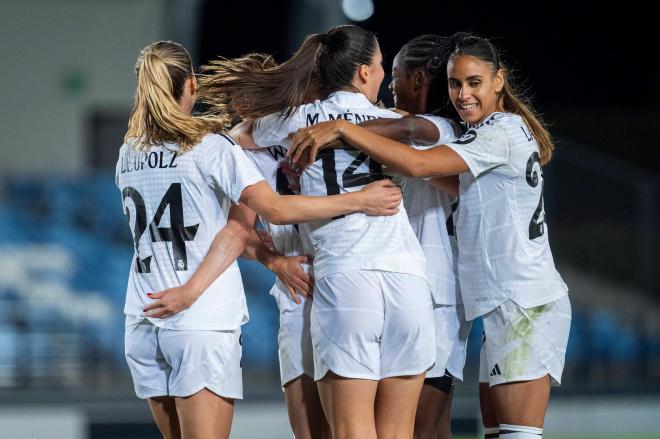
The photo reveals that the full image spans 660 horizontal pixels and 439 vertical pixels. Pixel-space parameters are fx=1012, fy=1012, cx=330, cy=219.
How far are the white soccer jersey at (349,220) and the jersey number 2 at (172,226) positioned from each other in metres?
0.38

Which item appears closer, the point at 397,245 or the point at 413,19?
the point at 397,245

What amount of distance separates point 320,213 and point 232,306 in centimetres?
38

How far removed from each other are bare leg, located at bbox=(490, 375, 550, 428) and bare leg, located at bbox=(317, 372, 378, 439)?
18.3 inches

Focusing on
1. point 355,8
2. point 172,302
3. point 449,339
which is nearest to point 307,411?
point 449,339

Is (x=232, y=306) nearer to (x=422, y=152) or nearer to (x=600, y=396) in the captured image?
(x=422, y=152)

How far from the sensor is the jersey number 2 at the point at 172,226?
290 centimetres

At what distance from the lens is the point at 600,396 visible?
24.0 ft

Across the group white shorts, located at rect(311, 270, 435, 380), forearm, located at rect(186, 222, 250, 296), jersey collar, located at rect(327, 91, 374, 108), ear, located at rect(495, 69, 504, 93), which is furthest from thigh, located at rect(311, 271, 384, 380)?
ear, located at rect(495, 69, 504, 93)

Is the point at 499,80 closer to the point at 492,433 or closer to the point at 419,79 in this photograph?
the point at 419,79

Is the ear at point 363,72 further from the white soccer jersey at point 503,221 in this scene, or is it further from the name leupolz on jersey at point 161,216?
the name leupolz on jersey at point 161,216

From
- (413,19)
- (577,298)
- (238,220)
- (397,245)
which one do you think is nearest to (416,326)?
(397,245)

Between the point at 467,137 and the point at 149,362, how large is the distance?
3.82 ft

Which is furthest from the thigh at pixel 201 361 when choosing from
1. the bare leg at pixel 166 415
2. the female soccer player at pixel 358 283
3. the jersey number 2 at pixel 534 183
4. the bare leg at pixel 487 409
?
the jersey number 2 at pixel 534 183

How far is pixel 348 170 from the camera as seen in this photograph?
3.01 m
